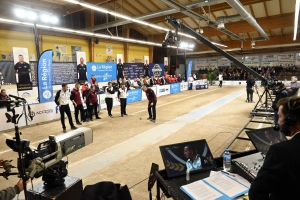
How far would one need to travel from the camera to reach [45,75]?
340 inches

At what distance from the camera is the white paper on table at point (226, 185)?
166 cm

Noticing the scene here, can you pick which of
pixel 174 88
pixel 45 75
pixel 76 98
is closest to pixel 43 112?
pixel 45 75

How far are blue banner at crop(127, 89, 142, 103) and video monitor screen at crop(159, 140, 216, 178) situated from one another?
10.5 metres

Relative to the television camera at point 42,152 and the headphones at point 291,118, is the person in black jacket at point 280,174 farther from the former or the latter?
the television camera at point 42,152

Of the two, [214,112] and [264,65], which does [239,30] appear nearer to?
[214,112]

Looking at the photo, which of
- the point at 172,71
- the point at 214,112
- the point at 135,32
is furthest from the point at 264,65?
the point at 214,112

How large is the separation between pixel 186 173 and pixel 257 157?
75 centimetres

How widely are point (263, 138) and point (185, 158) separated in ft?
3.55

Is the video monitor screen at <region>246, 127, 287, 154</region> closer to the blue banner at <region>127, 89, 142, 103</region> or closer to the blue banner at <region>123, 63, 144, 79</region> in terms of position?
the blue banner at <region>127, 89, 142, 103</region>

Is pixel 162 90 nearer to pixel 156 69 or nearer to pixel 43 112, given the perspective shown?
pixel 156 69

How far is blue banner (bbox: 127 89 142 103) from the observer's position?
12.5m

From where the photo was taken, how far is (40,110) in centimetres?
813

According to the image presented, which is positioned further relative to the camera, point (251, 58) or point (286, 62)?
point (251, 58)

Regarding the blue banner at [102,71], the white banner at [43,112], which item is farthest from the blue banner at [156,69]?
the white banner at [43,112]
